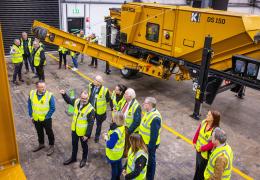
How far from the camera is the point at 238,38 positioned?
7.19 m

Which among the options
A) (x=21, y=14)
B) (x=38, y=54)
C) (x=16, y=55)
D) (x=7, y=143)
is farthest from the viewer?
(x=21, y=14)

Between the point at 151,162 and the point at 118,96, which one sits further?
the point at 118,96

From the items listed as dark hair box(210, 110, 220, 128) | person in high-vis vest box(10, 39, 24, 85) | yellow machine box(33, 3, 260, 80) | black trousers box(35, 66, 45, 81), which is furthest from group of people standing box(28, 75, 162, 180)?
person in high-vis vest box(10, 39, 24, 85)

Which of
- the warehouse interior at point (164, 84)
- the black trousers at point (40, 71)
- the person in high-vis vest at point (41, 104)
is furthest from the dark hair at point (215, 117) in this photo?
the black trousers at point (40, 71)

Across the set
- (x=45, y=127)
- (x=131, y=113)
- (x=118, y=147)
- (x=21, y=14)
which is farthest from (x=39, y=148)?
(x=21, y=14)

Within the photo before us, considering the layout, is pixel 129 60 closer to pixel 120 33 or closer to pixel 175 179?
pixel 120 33

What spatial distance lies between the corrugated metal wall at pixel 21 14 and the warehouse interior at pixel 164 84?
0.11 meters

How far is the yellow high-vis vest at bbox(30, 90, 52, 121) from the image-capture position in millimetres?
5477

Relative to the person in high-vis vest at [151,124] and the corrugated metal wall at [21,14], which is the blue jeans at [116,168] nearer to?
the person in high-vis vest at [151,124]

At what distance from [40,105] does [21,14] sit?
33.0ft

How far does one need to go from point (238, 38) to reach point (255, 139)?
283 cm

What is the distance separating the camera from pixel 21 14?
1373 centimetres

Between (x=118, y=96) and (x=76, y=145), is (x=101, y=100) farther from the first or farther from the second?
(x=76, y=145)

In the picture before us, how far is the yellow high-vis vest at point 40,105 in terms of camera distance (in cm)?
548
